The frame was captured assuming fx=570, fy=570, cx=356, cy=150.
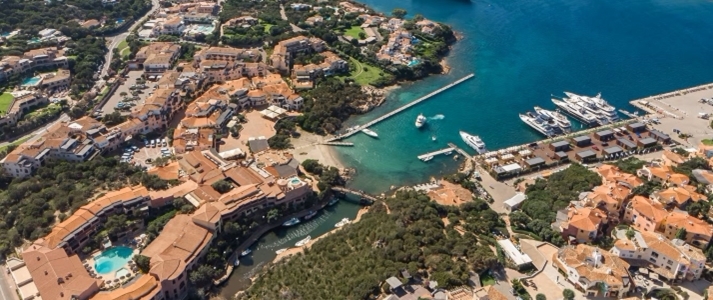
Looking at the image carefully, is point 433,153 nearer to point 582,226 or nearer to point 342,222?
point 342,222

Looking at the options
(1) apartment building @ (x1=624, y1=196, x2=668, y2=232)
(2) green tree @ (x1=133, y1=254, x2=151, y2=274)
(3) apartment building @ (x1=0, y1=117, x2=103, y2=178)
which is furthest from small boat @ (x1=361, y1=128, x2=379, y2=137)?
(2) green tree @ (x1=133, y1=254, x2=151, y2=274)

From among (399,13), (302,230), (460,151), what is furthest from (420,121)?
(399,13)

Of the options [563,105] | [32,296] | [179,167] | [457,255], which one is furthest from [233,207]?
[563,105]

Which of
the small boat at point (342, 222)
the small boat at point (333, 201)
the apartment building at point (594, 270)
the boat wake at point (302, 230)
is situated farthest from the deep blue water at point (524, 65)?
the apartment building at point (594, 270)

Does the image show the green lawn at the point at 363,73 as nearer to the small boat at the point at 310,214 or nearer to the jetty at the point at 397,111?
the jetty at the point at 397,111

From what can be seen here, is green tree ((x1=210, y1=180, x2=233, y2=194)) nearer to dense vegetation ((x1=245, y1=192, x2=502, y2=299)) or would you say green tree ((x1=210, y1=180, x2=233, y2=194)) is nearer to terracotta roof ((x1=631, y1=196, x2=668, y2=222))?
dense vegetation ((x1=245, y1=192, x2=502, y2=299))

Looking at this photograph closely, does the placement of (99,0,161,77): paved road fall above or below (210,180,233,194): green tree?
below
